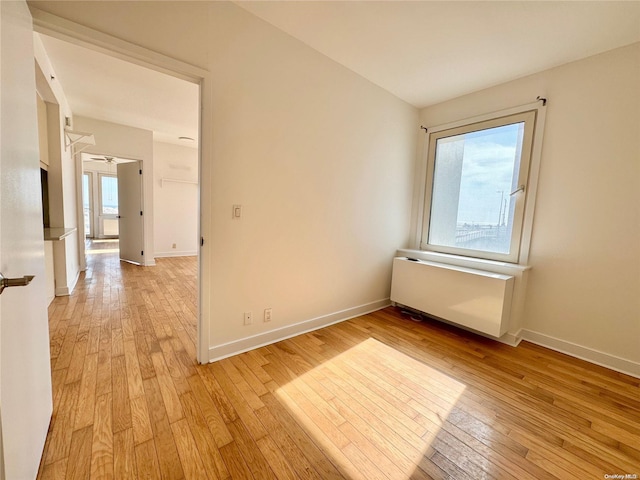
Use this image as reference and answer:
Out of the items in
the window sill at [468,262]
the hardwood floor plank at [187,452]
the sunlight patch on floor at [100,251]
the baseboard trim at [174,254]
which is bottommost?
the hardwood floor plank at [187,452]

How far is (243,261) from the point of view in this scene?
212 centimetres

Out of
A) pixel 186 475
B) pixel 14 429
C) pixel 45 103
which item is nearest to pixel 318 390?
pixel 186 475

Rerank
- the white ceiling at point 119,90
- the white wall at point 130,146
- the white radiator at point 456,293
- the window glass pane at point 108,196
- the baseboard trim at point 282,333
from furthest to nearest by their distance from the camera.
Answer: the window glass pane at point 108,196 → the white wall at point 130,146 → the white ceiling at point 119,90 → the white radiator at point 456,293 → the baseboard trim at point 282,333

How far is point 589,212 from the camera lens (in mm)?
2271

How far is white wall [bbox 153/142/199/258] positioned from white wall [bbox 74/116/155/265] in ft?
2.72

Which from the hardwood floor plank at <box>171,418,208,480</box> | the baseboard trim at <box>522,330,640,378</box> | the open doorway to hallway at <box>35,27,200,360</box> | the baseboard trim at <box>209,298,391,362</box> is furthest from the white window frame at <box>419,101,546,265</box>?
the hardwood floor plank at <box>171,418,208,480</box>

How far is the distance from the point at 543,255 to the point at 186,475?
3.21 m

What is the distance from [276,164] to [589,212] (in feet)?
9.04

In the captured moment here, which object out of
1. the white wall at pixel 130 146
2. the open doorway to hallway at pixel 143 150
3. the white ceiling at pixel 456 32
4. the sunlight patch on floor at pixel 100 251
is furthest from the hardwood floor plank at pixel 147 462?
the sunlight patch on floor at pixel 100 251

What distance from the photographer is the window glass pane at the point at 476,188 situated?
8.89 feet

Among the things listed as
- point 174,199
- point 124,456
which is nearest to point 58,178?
point 174,199

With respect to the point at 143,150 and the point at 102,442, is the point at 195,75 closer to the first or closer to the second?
the point at 102,442

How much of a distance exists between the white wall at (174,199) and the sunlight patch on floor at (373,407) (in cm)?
489

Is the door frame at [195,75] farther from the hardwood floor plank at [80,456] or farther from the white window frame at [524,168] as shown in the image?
the white window frame at [524,168]
